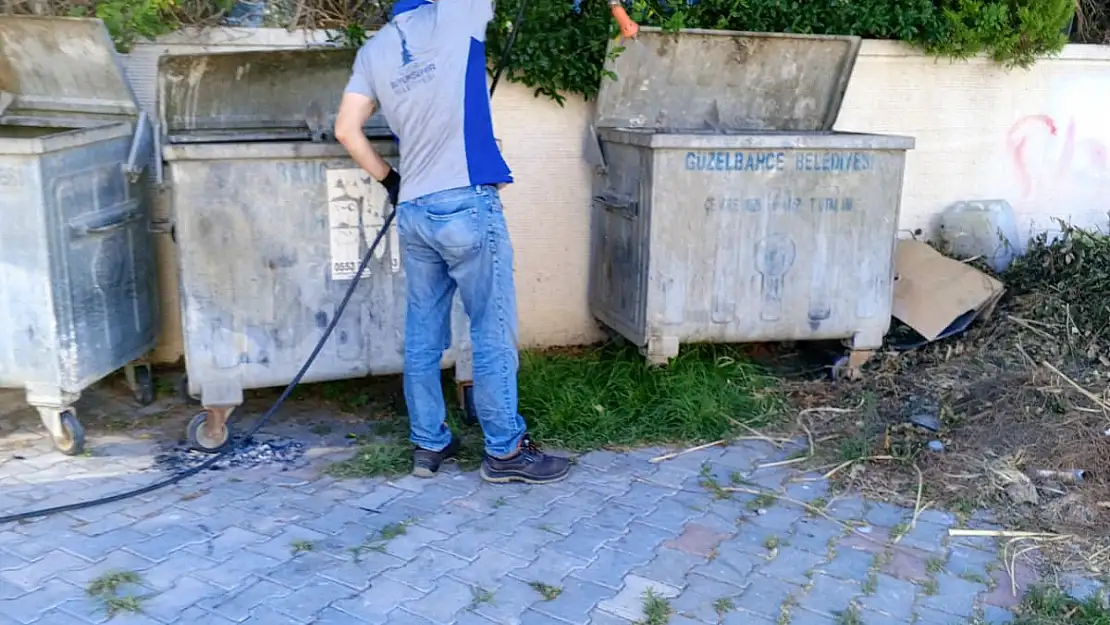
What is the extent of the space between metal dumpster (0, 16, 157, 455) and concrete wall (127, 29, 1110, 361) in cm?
33

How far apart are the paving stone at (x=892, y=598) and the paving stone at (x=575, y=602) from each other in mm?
808

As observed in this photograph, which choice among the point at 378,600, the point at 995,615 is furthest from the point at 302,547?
the point at 995,615

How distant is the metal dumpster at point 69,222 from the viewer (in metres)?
3.81

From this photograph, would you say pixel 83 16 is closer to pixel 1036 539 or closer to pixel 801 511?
pixel 801 511

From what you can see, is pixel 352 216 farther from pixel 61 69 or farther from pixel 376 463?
pixel 61 69

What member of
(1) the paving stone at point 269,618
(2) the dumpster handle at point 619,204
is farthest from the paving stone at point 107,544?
(2) the dumpster handle at point 619,204

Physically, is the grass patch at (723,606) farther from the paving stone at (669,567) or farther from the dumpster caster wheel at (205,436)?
the dumpster caster wheel at (205,436)

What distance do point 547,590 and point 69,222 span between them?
235 cm

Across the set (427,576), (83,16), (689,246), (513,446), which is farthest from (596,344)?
(83,16)

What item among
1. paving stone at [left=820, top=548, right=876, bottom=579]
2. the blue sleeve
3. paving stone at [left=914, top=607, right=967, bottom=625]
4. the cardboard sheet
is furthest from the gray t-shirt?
the cardboard sheet

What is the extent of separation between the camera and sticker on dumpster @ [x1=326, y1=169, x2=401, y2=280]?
162 inches

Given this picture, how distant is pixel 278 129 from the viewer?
15.3ft

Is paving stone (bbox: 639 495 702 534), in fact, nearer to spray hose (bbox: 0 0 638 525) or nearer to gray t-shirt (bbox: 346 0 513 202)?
gray t-shirt (bbox: 346 0 513 202)

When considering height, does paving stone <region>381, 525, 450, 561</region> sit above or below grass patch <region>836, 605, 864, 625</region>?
above
